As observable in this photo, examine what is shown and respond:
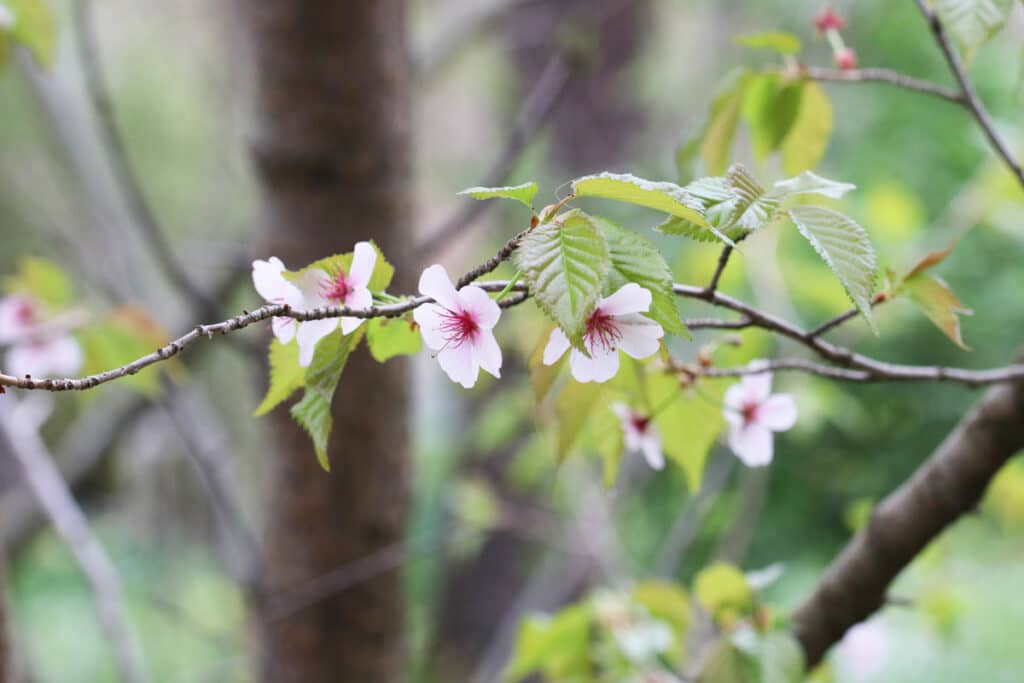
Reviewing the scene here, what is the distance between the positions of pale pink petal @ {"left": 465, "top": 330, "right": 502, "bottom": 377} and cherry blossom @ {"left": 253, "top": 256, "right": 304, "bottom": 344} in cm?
7

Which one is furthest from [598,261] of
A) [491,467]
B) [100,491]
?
[100,491]

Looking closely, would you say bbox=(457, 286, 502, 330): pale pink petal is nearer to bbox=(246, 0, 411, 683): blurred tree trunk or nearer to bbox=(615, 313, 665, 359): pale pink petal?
bbox=(615, 313, 665, 359): pale pink petal

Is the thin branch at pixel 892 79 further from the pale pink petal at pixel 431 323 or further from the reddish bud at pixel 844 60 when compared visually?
the pale pink petal at pixel 431 323

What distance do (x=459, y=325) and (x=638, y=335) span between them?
0.19ft

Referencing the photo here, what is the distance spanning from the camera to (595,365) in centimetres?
29

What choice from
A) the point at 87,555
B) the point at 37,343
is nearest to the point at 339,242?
the point at 37,343

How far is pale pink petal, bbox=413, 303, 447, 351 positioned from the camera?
279 millimetres

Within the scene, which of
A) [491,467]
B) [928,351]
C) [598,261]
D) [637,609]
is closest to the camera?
[598,261]

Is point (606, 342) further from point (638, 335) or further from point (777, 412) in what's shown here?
point (777, 412)

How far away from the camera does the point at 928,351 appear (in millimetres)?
1360

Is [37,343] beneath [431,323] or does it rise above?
above

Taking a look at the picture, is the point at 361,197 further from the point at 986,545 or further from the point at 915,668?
the point at 986,545

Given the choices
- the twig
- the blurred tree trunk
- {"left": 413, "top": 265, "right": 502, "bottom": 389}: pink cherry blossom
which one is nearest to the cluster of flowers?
{"left": 413, "top": 265, "right": 502, "bottom": 389}: pink cherry blossom

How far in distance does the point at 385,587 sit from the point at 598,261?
2.14 feet
